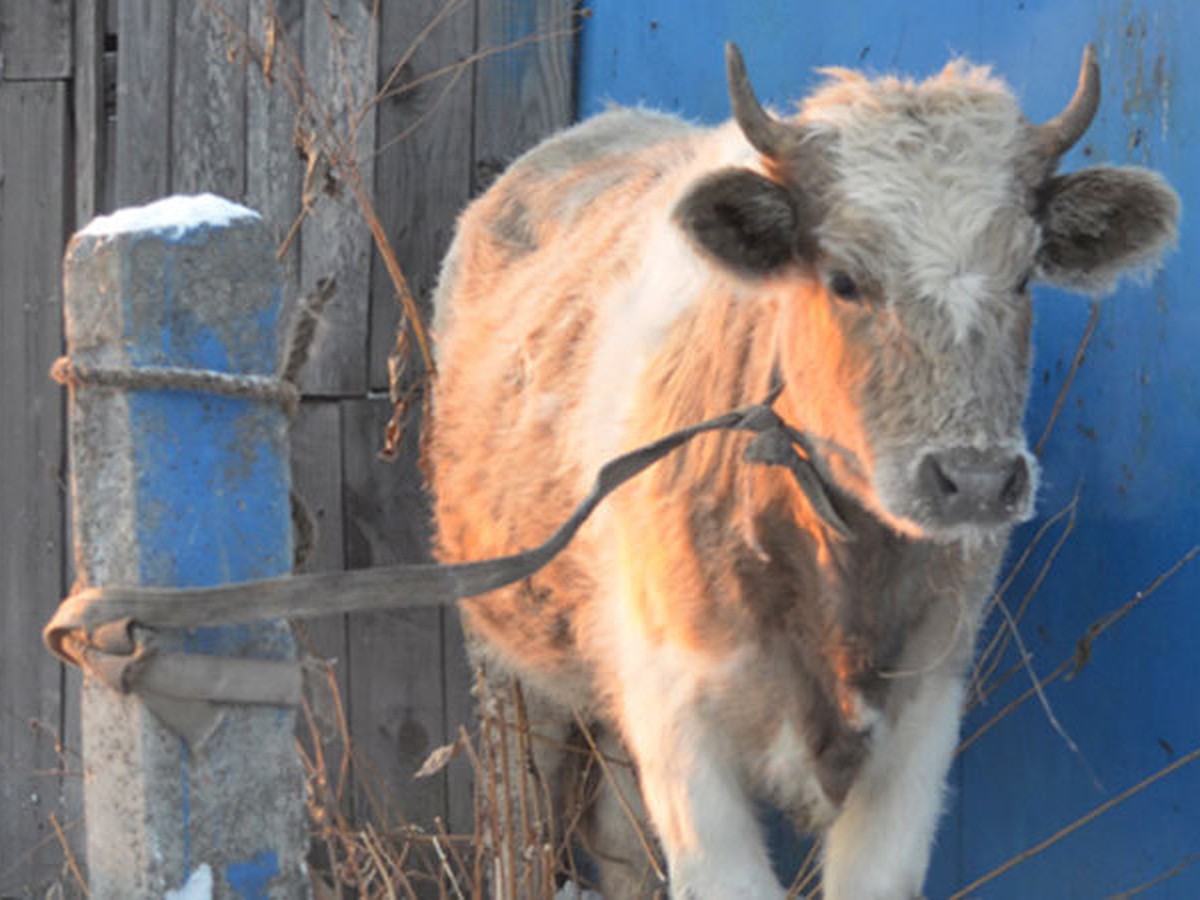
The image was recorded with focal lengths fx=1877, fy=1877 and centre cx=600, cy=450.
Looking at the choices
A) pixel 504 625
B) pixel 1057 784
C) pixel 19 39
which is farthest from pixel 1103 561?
pixel 19 39

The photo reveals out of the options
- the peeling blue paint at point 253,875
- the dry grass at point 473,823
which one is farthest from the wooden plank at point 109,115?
the peeling blue paint at point 253,875

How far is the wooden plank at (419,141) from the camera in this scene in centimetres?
516

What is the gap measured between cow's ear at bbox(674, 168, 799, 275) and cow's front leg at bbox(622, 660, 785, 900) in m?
0.80

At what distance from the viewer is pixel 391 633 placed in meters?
5.22

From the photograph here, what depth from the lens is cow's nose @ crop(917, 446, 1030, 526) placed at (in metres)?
2.80

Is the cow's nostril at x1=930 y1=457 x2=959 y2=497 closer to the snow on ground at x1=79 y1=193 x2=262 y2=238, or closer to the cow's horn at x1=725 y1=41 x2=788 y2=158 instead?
the cow's horn at x1=725 y1=41 x2=788 y2=158

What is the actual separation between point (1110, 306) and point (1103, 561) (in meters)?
0.52

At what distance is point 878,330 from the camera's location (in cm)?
293

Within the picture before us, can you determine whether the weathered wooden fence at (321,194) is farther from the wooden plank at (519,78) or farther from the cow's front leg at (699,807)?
the cow's front leg at (699,807)

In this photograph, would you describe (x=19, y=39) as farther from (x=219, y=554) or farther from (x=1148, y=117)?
(x=219, y=554)

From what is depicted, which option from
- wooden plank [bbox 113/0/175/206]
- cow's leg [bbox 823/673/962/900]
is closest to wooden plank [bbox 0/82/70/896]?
wooden plank [bbox 113/0/175/206]

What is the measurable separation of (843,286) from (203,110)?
2731 mm

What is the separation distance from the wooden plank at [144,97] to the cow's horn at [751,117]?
2.57m

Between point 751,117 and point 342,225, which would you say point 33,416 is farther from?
point 751,117
